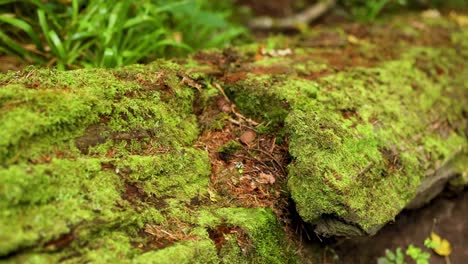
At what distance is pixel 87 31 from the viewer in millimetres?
3096

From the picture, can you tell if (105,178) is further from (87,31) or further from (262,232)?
(87,31)

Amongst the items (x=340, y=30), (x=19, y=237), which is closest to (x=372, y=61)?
(x=340, y=30)

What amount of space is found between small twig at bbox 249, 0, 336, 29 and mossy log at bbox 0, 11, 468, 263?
74.7 inches

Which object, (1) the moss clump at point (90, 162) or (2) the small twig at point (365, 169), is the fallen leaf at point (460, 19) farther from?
(1) the moss clump at point (90, 162)

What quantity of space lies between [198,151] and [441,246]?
190cm

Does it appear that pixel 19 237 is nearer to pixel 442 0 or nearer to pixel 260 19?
pixel 260 19

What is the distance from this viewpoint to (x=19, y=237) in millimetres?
1525

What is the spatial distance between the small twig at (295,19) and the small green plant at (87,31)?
1.67 metres

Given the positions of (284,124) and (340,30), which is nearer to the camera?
(284,124)

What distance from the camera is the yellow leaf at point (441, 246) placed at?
9.40ft

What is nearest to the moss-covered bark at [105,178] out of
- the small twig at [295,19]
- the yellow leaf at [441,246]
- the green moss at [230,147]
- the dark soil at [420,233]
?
the green moss at [230,147]

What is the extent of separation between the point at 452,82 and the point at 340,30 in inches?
43.4

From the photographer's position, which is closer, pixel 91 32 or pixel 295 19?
pixel 91 32

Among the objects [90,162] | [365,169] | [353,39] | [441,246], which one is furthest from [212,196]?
[353,39]
